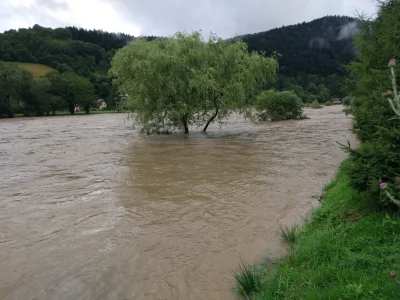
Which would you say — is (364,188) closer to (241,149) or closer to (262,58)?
(241,149)

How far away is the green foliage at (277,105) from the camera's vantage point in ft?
123

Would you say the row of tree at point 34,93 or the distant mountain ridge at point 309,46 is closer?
the row of tree at point 34,93

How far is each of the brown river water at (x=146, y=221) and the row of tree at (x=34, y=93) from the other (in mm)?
61050

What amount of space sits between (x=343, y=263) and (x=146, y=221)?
4.16 metres

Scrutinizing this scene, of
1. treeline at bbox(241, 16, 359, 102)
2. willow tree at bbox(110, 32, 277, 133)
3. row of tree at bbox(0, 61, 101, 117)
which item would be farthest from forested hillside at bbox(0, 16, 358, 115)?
willow tree at bbox(110, 32, 277, 133)

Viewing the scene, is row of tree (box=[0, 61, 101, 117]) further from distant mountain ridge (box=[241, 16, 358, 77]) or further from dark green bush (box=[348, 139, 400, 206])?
distant mountain ridge (box=[241, 16, 358, 77])

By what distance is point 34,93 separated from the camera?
6738 cm

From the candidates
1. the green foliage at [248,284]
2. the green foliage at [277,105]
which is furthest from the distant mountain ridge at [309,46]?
the green foliage at [248,284]

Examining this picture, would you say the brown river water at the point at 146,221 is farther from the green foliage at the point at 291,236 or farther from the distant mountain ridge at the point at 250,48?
the distant mountain ridge at the point at 250,48

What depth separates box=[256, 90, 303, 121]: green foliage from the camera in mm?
37438

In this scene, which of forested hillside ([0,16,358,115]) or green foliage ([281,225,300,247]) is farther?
forested hillside ([0,16,358,115])

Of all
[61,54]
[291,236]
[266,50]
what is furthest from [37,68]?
[291,236]

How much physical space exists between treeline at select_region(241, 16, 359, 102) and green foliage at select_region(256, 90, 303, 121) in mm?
96438

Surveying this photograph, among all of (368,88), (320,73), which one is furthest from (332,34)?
(368,88)
